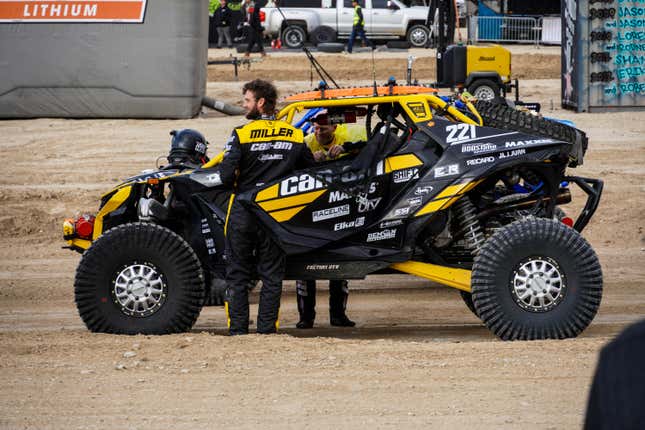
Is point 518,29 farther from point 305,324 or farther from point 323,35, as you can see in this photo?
point 305,324

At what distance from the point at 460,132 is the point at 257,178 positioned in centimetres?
145

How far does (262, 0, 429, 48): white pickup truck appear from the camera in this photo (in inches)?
1310

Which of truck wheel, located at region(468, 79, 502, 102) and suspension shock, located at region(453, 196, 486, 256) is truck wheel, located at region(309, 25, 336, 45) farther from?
suspension shock, located at region(453, 196, 486, 256)

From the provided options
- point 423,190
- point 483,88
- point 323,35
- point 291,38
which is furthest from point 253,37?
point 423,190

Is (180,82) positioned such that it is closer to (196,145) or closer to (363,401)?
(196,145)

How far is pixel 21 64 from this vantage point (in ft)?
62.4

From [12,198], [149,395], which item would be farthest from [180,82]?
[149,395]

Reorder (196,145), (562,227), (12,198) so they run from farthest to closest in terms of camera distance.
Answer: (12,198) < (196,145) < (562,227)

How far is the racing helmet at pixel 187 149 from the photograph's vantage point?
8812 millimetres

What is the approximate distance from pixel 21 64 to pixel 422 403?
1499cm

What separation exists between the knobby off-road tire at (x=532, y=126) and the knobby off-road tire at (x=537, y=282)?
71 centimetres

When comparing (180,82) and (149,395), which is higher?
(180,82)


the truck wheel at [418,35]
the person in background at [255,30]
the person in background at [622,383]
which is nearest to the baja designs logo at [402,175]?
the person in background at [622,383]

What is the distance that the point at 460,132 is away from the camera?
24.4ft
